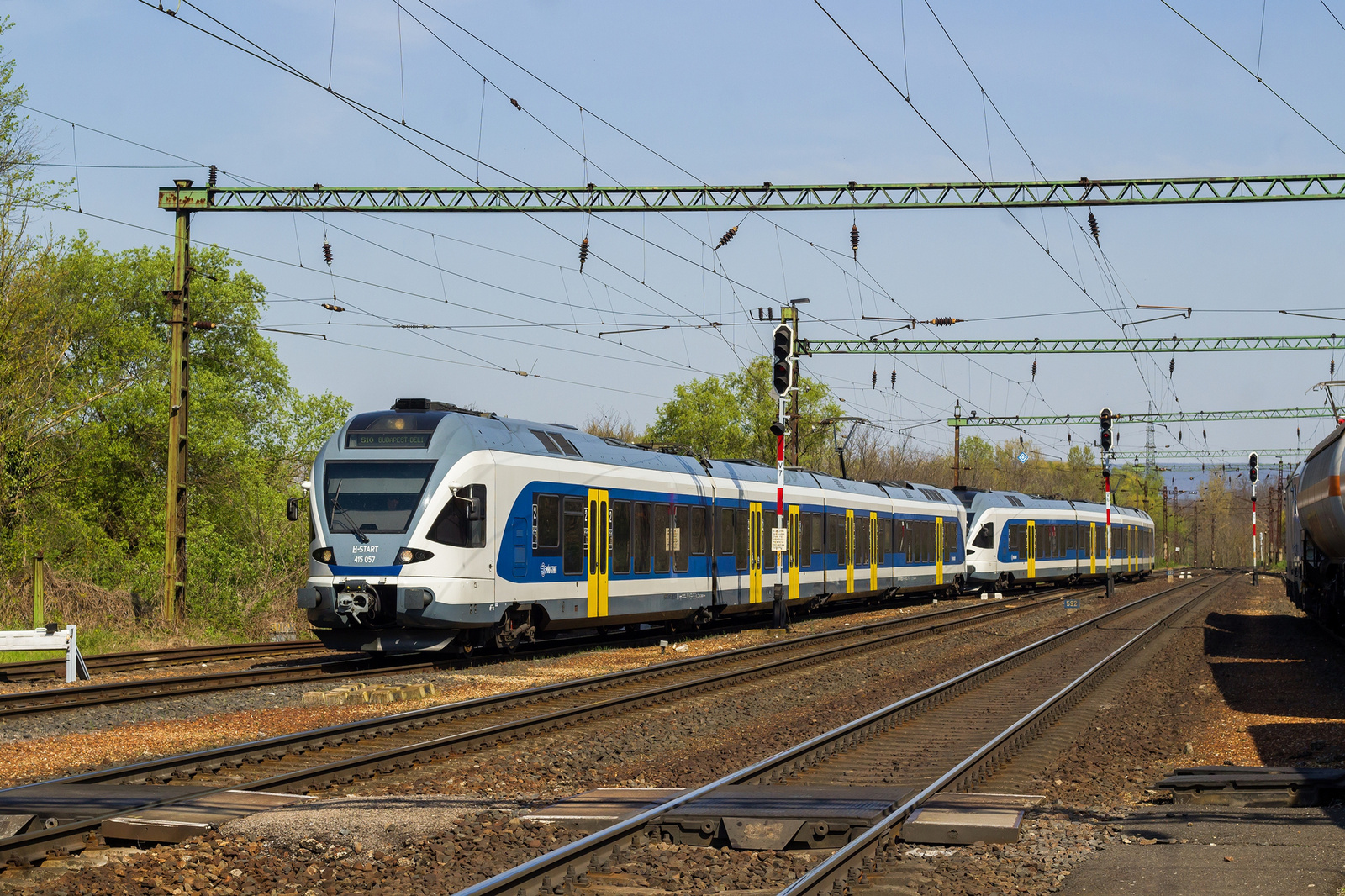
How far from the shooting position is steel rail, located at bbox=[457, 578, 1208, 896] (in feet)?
21.8

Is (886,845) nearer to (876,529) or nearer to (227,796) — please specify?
(227,796)

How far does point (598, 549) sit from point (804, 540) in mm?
9538

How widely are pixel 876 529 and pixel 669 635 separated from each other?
430 inches

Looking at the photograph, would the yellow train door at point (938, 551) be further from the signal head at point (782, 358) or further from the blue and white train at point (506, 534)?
the signal head at point (782, 358)

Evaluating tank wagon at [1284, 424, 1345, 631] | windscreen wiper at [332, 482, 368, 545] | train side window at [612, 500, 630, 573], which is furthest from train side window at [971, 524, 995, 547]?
windscreen wiper at [332, 482, 368, 545]

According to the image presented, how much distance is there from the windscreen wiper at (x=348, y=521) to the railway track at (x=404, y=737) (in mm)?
3770

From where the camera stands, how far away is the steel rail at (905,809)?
6.85 metres

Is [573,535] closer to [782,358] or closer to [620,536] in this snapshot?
[620,536]

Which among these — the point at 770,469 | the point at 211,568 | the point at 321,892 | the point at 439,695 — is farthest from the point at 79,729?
the point at 770,469

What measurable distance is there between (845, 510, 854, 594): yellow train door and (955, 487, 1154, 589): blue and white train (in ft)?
40.3

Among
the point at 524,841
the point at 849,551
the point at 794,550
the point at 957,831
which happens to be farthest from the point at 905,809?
the point at 849,551

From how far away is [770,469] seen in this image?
30.0 meters

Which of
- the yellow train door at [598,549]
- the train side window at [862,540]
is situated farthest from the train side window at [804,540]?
the yellow train door at [598,549]

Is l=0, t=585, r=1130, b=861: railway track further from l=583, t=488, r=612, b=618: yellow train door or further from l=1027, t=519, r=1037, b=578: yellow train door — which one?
l=1027, t=519, r=1037, b=578: yellow train door
